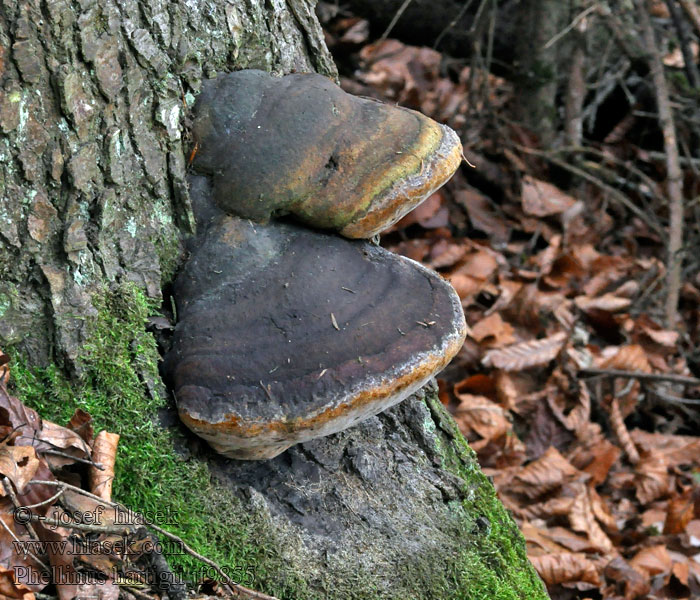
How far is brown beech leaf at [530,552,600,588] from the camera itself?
3518mm

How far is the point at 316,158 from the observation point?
208 cm

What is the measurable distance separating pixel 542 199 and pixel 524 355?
1.81m

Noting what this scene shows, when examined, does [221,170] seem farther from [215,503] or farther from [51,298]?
[215,503]

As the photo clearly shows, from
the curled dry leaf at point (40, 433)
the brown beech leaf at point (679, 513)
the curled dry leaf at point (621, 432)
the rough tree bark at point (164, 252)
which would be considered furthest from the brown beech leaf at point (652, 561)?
the curled dry leaf at point (40, 433)

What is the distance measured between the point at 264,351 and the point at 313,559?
0.69 m

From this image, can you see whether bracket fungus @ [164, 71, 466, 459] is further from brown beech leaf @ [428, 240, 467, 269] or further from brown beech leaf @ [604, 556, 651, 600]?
brown beech leaf @ [428, 240, 467, 269]

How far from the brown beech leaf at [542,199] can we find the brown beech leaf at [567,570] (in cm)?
305

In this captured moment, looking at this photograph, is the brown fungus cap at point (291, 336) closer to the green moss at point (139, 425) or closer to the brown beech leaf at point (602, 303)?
the green moss at point (139, 425)

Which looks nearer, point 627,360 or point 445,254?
point 627,360

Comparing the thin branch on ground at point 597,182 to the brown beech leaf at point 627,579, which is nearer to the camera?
the brown beech leaf at point 627,579

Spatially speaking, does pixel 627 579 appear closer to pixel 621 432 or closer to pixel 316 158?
pixel 621 432

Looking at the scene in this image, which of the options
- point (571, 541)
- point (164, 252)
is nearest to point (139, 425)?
point (164, 252)

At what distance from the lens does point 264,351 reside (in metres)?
1.91

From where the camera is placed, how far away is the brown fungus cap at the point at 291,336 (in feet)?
6.14
